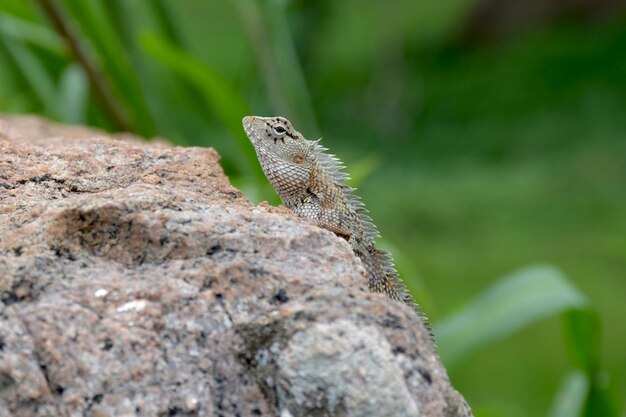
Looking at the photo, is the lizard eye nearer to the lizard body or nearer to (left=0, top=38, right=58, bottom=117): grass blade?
the lizard body

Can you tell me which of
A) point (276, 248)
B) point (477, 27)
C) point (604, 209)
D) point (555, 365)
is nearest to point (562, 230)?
point (604, 209)

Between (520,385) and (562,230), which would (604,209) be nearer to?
(562,230)

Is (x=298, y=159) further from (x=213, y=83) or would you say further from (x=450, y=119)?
(x=450, y=119)

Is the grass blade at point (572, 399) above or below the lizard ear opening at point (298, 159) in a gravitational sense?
below

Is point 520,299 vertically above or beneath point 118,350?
Answer: above

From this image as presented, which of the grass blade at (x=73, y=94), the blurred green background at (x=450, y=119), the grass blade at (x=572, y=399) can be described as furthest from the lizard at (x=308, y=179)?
the grass blade at (x=73, y=94)

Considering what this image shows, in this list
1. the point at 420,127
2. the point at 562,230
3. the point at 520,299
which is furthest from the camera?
the point at 420,127

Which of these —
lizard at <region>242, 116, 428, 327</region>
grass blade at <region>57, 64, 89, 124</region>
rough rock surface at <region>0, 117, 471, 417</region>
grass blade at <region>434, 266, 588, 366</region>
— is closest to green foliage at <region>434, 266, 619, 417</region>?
grass blade at <region>434, 266, 588, 366</region>

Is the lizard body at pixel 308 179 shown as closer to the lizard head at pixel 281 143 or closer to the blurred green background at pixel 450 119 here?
the lizard head at pixel 281 143
